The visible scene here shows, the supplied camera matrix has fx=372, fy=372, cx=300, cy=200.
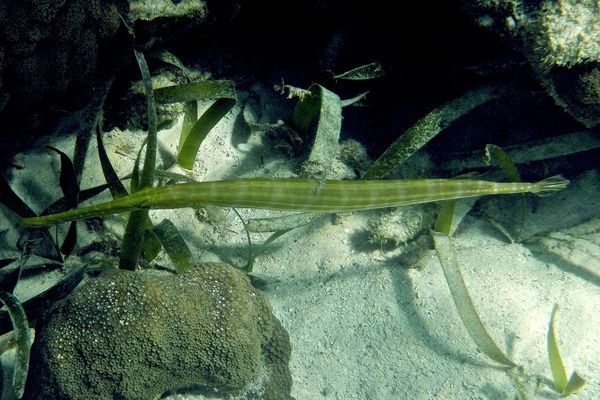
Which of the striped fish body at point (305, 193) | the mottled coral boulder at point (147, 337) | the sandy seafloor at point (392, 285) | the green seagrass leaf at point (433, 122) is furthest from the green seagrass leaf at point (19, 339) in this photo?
the green seagrass leaf at point (433, 122)

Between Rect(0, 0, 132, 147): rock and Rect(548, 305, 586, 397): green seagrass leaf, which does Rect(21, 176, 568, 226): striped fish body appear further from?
Rect(548, 305, 586, 397): green seagrass leaf

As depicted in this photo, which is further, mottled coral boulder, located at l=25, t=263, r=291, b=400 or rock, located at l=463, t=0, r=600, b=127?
rock, located at l=463, t=0, r=600, b=127

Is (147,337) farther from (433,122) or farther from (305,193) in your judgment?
(433,122)

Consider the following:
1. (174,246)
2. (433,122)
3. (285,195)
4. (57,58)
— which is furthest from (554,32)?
(57,58)

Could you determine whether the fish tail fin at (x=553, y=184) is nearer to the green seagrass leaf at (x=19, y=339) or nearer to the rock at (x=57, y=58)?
the rock at (x=57, y=58)

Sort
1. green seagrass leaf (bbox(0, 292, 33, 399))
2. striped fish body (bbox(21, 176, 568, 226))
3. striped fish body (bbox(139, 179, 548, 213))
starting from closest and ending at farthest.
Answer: green seagrass leaf (bbox(0, 292, 33, 399)) → striped fish body (bbox(21, 176, 568, 226)) → striped fish body (bbox(139, 179, 548, 213))

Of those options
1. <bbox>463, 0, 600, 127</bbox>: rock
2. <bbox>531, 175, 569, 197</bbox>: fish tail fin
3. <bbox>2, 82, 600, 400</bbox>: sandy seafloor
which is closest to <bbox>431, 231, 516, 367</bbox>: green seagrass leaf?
<bbox>2, 82, 600, 400</bbox>: sandy seafloor
